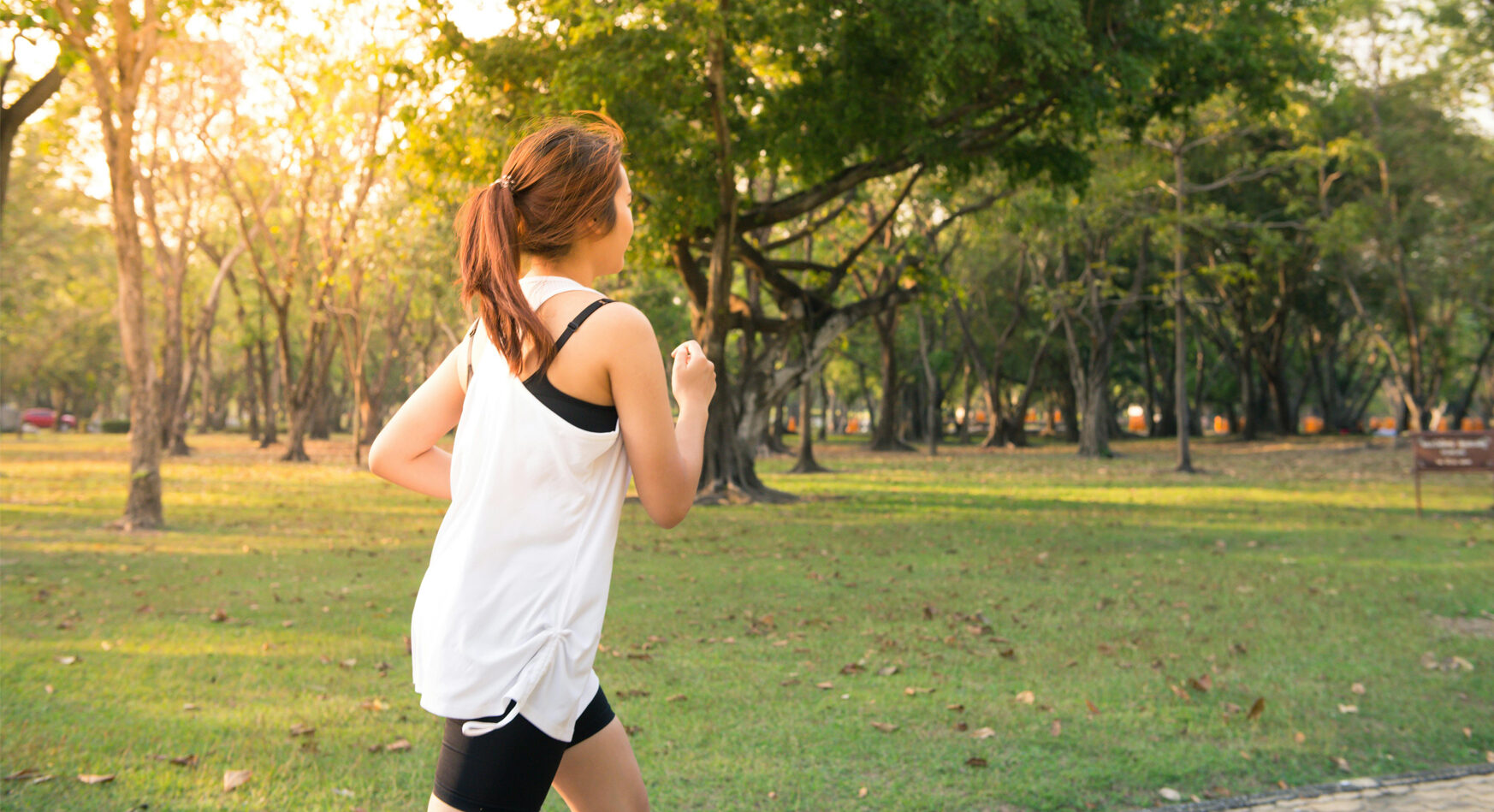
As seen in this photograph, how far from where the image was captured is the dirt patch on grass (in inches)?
316

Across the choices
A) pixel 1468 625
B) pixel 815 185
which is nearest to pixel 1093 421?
pixel 815 185

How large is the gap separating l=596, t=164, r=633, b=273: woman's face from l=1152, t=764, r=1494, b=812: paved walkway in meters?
3.56

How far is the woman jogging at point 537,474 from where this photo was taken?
1.93m

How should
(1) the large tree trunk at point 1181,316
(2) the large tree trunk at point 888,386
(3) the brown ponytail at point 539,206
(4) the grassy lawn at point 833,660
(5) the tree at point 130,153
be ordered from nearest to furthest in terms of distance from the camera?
(3) the brown ponytail at point 539,206
(4) the grassy lawn at point 833,660
(5) the tree at point 130,153
(1) the large tree trunk at point 1181,316
(2) the large tree trunk at point 888,386

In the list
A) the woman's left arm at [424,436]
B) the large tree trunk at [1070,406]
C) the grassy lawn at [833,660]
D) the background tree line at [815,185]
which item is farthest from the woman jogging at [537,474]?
the large tree trunk at [1070,406]

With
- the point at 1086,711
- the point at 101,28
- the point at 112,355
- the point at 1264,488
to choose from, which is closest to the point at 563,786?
the point at 1086,711

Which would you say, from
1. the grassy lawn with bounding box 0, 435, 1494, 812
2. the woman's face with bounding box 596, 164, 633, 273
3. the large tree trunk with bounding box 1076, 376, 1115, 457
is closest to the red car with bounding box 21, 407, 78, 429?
the large tree trunk with bounding box 1076, 376, 1115, 457

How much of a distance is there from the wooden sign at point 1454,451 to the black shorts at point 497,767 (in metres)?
15.2

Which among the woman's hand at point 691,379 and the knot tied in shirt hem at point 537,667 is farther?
the woman's hand at point 691,379

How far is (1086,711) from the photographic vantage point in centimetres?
596

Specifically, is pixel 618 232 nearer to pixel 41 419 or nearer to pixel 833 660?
pixel 833 660

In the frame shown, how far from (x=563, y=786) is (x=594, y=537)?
579 millimetres

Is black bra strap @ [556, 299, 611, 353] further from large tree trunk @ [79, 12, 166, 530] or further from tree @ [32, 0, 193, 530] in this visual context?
large tree trunk @ [79, 12, 166, 530]

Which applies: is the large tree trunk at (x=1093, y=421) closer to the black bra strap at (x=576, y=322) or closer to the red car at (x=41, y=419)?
the black bra strap at (x=576, y=322)
